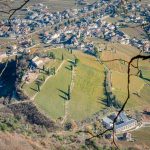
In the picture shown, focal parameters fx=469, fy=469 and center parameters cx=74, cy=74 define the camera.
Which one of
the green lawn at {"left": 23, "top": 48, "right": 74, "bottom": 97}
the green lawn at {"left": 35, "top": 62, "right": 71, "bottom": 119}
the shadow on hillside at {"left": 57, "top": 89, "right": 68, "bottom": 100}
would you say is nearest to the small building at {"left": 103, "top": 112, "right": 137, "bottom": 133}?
the green lawn at {"left": 35, "top": 62, "right": 71, "bottom": 119}

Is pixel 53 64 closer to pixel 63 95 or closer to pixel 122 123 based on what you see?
pixel 63 95

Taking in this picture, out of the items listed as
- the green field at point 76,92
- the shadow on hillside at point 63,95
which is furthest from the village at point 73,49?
the green field at point 76,92

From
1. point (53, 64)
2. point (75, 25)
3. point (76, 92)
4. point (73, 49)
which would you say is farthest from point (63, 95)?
point (75, 25)

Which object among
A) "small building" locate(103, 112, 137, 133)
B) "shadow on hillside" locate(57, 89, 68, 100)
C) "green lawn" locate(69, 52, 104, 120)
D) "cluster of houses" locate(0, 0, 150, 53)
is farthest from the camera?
"cluster of houses" locate(0, 0, 150, 53)

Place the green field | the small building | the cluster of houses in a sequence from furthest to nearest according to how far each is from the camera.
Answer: the cluster of houses, the green field, the small building

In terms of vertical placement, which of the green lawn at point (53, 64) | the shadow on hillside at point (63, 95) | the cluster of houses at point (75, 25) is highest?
the green lawn at point (53, 64)

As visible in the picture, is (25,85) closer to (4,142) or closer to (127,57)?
(127,57)

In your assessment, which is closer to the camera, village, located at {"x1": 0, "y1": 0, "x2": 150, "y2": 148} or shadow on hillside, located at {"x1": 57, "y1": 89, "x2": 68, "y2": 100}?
village, located at {"x1": 0, "y1": 0, "x2": 150, "y2": 148}

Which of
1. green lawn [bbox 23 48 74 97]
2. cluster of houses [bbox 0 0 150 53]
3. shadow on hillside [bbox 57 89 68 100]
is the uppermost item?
green lawn [bbox 23 48 74 97]

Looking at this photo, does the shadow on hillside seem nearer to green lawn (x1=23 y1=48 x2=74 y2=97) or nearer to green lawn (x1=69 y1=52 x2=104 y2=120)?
green lawn (x1=69 y1=52 x2=104 y2=120)

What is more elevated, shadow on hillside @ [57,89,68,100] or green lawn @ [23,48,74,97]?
green lawn @ [23,48,74,97]

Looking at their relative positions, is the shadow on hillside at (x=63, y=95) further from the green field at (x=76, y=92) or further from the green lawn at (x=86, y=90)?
the green lawn at (x=86, y=90)
